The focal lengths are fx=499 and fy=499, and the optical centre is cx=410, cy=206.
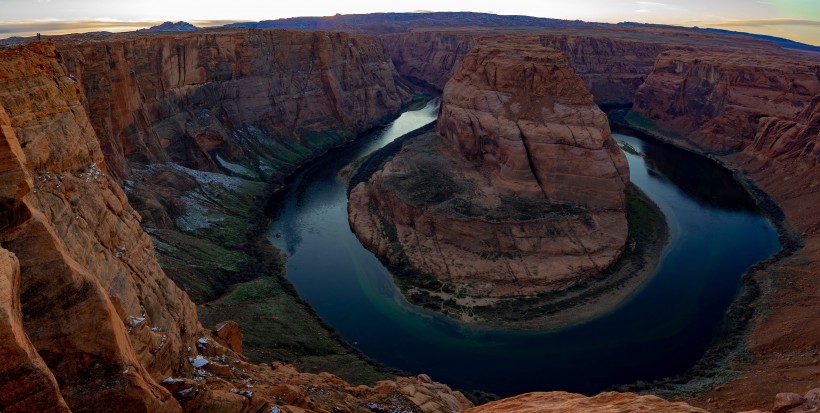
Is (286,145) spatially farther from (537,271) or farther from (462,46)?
(462,46)

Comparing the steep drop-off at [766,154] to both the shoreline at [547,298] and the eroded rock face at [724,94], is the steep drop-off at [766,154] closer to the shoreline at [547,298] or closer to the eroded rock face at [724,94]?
the eroded rock face at [724,94]

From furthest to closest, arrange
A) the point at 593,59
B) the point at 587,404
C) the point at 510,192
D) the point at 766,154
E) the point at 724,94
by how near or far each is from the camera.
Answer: the point at 593,59 < the point at 724,94 < the point at 766,154 < the point at 510,192 < the point at 587,404

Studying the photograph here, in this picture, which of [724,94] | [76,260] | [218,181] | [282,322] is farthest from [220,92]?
[724,94]

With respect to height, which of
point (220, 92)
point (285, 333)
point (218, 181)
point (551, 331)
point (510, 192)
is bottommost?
point (285, 333)

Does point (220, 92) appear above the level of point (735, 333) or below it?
above

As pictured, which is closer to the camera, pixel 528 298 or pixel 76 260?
pixel 76 260

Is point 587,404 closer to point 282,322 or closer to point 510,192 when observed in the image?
point 282,322
